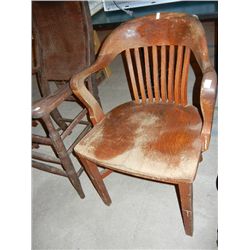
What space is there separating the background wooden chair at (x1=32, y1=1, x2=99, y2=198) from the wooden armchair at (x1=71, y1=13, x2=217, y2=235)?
0.57 ft

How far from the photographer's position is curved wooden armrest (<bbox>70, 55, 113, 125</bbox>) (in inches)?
46.3

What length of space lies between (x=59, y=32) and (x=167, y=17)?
702mm

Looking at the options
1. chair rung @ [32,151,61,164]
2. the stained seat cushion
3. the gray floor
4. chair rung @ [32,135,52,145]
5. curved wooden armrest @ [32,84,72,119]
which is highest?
curved wooden armrest @ [32,84,72,119]

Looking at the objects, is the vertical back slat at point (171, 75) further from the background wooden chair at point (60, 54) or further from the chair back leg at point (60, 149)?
the chair back leg at point (60, 149)

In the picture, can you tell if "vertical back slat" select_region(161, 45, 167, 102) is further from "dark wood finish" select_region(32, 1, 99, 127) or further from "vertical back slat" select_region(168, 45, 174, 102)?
"dark wood finish" select_region(32, 1, 99, 127)

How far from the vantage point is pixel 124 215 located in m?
1.47

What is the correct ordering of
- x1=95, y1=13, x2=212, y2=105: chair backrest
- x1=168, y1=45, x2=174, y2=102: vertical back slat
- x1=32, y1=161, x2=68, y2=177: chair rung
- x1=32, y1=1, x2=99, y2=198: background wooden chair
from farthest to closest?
x1=32, y1=161, x2=68, y2=177: chair rung → x1=32, y1=1, x2=99, y2=198: background wooden chair → x1=168, y1=45, x2=174, y2=102: vertical back slat → x1=95, y1=13, x2=212, y2=105: chair backrest

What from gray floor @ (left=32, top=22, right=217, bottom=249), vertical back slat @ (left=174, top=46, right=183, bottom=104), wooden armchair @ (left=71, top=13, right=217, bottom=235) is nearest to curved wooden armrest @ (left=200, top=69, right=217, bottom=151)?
wooden armchair @ (left=71, top=13, right=217, bottom=235)

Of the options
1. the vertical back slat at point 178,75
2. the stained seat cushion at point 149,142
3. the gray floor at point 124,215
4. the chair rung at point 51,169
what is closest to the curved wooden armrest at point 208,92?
the stained seat cushion at point 149,142

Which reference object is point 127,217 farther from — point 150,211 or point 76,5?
point 76,5

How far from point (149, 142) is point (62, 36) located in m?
0.90
